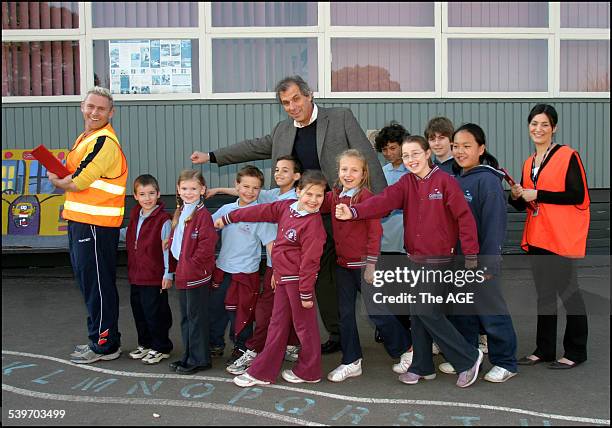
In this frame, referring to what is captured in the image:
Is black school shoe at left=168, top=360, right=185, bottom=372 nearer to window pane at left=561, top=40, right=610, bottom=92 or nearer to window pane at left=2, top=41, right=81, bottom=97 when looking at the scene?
window pane at left=2, top=41, right=81, bottom=97

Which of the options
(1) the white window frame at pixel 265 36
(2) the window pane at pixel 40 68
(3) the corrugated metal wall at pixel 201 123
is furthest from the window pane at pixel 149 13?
(3) the corrugated metal wall at pixel 201 123

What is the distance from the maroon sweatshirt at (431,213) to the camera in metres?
4.41

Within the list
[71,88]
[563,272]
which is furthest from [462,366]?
[71,88]

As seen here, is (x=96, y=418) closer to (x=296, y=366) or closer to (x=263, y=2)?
Result: (x=296, y=366)

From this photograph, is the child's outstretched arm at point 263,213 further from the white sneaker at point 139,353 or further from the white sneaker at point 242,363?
the white sneaker at point 139,353

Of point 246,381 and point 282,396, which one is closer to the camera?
point 282,396

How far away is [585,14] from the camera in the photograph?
9391mm

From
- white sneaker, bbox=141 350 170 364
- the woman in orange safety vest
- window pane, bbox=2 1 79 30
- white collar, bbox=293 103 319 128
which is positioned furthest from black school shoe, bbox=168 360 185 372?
window pane, bbox=2 1 79 30

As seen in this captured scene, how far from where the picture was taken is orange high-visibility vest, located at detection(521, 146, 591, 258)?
4.88m

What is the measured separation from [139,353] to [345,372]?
1.58m

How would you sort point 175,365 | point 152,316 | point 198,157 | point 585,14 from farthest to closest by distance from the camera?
point 585,14, point 198,157, point 152,316, point 175,365

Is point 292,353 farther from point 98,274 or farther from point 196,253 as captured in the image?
point 98,274

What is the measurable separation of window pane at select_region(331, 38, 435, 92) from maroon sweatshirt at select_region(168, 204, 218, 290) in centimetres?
472

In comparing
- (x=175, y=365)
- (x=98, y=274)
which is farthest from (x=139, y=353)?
(x=98, y=274)
